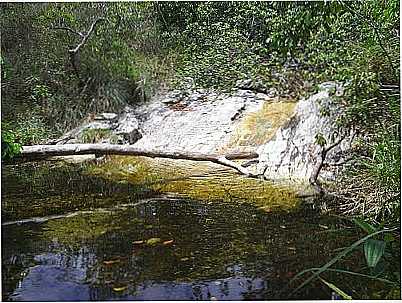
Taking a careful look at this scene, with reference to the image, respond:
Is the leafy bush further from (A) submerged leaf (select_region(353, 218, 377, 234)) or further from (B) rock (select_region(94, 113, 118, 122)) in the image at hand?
(A) submerged leaf (select_region(353, 218, 377, 234))

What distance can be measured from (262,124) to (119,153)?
18.2 inches

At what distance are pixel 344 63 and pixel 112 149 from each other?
2.53 ft

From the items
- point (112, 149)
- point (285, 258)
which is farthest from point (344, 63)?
point (112, 149)

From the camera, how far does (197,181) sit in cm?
197

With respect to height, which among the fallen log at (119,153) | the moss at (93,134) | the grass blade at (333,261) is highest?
the moss at (93,134)

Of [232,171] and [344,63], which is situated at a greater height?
[344,63]

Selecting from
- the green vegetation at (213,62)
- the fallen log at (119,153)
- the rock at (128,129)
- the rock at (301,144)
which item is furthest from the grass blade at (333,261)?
the rock at (128,129)

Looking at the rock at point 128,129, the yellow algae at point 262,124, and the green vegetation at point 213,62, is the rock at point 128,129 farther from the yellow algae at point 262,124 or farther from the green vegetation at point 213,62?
the yellow algae at point 262,124

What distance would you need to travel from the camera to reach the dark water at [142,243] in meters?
1.79

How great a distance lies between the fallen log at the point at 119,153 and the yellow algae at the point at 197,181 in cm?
2

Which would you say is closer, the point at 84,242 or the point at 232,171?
the point at 84,242

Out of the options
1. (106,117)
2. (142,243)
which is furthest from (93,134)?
(142,243)

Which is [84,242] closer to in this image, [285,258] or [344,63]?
[285,258]

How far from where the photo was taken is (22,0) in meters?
1.90
